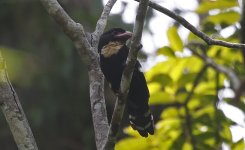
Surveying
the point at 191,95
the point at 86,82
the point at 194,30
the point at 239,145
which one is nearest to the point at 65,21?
the point at 194,30

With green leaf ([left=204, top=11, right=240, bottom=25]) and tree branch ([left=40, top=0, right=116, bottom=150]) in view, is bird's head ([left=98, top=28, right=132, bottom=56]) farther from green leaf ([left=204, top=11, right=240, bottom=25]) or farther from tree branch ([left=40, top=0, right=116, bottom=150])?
green leaf ([left=204, top=11, right=240, bottom=25])

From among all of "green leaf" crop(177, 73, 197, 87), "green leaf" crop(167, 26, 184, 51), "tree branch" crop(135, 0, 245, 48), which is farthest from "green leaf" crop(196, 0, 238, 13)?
"tree branch" crop(135, 0, 245, 48)

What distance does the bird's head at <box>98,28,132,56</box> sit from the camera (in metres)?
3.97

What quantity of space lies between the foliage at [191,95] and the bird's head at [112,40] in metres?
0.34

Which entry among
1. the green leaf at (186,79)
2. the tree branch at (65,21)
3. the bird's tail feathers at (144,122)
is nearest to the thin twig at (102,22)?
the tree branch at (65,21)

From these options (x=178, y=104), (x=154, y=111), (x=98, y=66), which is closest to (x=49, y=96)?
(x=154, y=111)

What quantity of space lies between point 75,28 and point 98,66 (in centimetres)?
33

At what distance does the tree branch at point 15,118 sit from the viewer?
3334 millimetres

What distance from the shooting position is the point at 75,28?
355 centimetres

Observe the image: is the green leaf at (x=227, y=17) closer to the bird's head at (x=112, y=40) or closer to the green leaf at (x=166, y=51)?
the green leaf at (x=166, y=51)

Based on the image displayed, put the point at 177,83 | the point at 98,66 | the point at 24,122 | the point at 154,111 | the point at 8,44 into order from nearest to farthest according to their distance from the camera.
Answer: the point at 24,122 → the point at 98,66 → the point at 177,83 → the point at 154,111 → the point at 8,44

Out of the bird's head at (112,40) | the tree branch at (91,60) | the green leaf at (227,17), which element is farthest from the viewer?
the green leaf at (227,17)

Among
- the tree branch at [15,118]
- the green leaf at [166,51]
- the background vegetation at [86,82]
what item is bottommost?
the background vegetation at [86,82]

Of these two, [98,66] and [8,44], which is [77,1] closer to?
[8,44]
